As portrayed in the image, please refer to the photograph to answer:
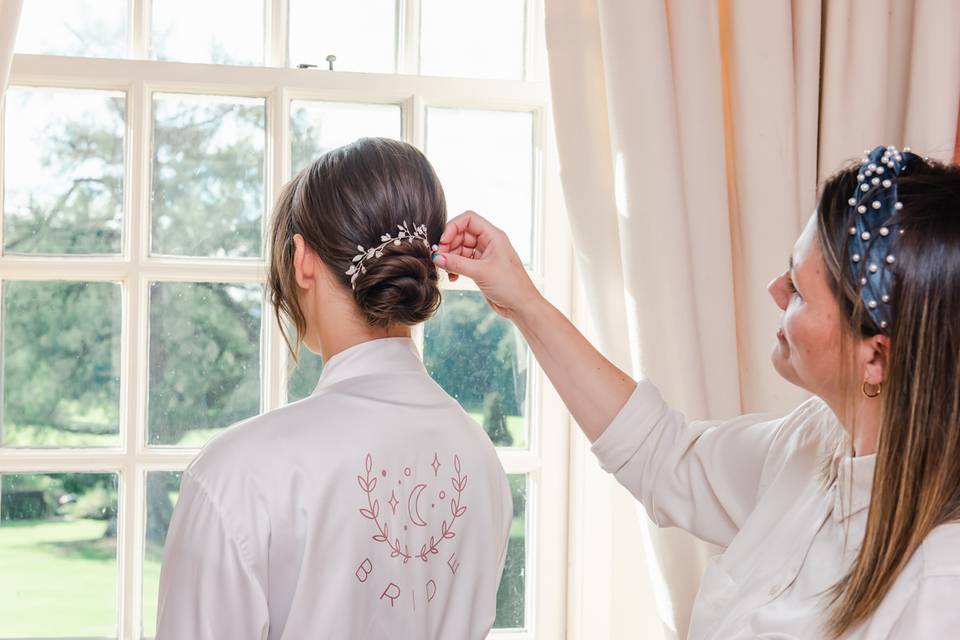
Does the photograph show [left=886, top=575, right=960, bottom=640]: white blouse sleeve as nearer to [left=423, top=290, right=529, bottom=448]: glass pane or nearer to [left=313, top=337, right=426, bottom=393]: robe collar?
[left=313, top=337, right=426, bottom=393]: robe collar

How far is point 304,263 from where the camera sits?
1.22 meters

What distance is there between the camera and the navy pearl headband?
43.3 inches

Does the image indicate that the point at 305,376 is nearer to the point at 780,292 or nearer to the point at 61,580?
the point at 61,580

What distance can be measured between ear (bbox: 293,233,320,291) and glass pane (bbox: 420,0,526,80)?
0.99 m

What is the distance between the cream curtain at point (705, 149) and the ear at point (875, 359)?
59 centimetres

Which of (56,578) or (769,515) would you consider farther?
(56,578)

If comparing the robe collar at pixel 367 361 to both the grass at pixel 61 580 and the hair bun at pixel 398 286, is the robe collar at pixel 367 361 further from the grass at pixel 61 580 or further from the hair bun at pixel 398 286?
the grass at pixel 61 580

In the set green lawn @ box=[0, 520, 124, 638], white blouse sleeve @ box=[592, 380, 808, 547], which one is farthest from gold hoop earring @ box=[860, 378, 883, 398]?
green lawn @ box=[0, 520, 124, 638]

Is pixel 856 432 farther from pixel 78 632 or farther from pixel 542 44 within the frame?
pixel 78 632

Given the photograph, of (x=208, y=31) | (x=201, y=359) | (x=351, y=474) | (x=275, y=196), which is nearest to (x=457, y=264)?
(x=351, y=474)

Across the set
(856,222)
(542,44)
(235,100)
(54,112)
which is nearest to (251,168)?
(235,100)

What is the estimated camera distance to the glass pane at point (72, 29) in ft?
6.46

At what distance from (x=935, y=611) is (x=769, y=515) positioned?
32 cm

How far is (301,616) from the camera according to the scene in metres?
1.12
